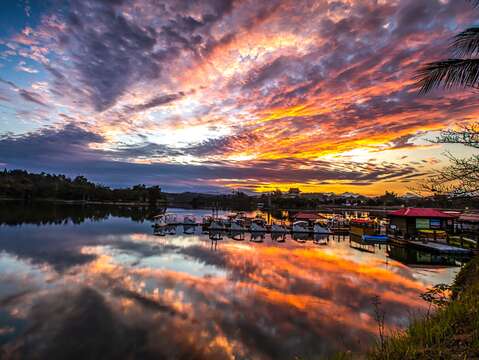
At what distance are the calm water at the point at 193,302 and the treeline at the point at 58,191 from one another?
127 meters

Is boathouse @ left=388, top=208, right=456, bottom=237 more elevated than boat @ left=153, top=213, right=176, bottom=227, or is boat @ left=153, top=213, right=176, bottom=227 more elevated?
boathouse @ left=388, top=208, right=456, bottom=237

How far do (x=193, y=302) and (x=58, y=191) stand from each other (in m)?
157

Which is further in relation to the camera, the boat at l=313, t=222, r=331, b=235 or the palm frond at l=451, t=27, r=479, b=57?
the boat at l=313, t=222, r=331, b=235

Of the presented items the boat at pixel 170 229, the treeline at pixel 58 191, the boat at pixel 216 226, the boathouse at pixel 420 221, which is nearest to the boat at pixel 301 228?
the boat at pixel 216 226

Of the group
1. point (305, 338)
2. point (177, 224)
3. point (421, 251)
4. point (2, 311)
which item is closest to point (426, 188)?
point (305, 338)

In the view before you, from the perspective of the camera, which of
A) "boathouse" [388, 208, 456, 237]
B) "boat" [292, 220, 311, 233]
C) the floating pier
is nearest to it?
the floating pier

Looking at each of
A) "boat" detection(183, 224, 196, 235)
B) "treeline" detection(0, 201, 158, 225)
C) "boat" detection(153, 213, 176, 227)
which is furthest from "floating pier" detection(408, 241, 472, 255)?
"treeline" detection(0, 201, 158, 225)

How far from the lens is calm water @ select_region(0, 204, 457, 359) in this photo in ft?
29.0

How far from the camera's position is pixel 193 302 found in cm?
1250

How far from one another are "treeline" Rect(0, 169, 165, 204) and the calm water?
418 ft

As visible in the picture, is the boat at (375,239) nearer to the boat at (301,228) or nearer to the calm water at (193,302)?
the boat at (301,228)

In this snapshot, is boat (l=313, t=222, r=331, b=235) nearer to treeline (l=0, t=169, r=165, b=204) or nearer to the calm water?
the calm water

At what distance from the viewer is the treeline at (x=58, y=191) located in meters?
125

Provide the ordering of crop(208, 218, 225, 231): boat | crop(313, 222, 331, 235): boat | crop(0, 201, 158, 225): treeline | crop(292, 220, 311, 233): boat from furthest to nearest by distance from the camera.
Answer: crop(0, 201, 158, 225): treeline
crop(208, 218, 225, 231): boat
crop(292, 220, 311, 233): boat
crop(313, 222, 331, 235): boat
